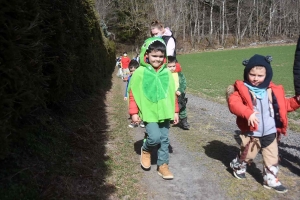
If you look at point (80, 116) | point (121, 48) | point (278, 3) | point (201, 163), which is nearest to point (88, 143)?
point (80, 116)

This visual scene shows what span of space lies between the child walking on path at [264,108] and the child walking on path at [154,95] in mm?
879

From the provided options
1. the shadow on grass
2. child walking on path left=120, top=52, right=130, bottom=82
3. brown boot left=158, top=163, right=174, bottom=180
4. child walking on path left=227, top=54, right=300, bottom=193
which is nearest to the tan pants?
child walking on path left=227, top=54, right=300, bottom=193

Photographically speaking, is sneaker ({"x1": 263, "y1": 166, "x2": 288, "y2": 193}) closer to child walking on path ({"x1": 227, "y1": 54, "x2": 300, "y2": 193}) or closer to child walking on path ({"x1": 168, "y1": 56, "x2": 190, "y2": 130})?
child walking on path ({"x1": 227, "y1": 54, "x2": 300, "y2": 193})

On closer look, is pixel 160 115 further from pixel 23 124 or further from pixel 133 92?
pixel 23 124

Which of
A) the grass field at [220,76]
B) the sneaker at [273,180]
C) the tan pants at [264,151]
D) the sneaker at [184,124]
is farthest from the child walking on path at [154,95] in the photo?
the grass field at [220,76]

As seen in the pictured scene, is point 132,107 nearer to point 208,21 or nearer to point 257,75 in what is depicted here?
point 257,75

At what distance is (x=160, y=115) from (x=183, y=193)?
3.52ft

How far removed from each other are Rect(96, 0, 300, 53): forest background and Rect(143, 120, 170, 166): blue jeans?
50.4m

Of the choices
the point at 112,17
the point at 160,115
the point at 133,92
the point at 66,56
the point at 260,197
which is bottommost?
the point at 260,197

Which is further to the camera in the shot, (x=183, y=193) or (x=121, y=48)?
(x=121, y=48)

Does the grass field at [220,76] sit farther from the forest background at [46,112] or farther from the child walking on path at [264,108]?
the forest background at [46,112]

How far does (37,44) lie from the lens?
3.35 meters

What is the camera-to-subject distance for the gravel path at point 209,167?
3.61 m

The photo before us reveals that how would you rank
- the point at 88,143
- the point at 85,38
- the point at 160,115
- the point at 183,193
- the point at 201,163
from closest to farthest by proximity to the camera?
1. the point at 183,193
2. the point at 160,115
3. the point at 201,163
4. the point at 88,143
5. the point at 85,38
